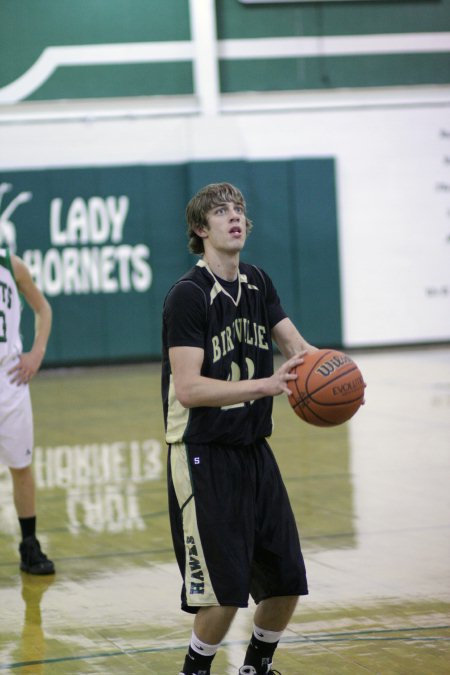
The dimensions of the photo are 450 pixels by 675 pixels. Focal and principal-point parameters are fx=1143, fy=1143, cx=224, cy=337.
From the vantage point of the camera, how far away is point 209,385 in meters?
3.34

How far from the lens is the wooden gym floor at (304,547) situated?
161 inches

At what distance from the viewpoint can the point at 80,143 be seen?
51.8 ft

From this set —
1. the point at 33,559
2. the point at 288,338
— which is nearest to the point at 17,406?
the point at 33,559

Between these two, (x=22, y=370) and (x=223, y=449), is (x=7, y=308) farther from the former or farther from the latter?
(x=223, y=449)

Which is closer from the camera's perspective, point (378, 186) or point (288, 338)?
point (288, 338)

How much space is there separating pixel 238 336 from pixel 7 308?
209cm

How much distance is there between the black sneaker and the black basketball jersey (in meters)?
2.03

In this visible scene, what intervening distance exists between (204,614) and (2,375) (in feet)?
7.42

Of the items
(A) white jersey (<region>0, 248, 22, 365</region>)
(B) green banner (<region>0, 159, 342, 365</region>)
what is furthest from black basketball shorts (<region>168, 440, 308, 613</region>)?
(B) green banner (<region>0, 159, 342, 365</region>)

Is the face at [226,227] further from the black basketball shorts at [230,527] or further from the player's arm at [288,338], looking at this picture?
the black basketball shorts at [230,527]

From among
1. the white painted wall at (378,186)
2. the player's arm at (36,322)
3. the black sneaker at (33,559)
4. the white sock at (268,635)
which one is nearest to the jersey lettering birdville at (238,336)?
the white sock at (268,635)

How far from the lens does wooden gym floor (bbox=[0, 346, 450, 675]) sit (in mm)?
4078

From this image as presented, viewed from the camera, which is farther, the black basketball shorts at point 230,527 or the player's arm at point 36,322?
the player's arm at point 36,322

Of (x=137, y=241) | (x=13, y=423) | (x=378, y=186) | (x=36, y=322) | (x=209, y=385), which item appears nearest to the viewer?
(x=209, y=385)
